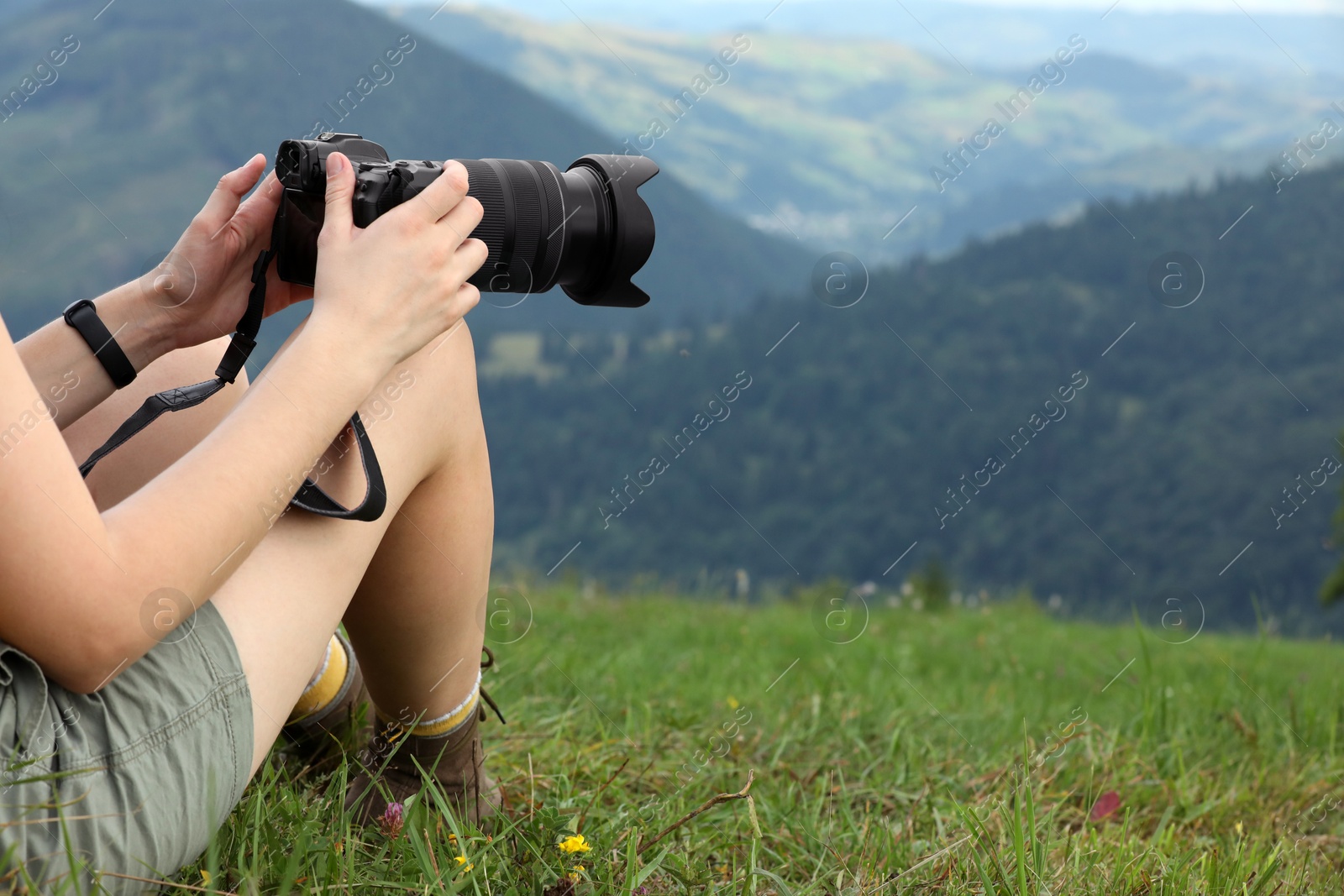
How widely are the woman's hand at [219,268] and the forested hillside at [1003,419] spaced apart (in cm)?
5693

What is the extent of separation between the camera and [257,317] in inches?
56.1

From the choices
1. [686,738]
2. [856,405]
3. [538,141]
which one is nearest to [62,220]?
[538,141]

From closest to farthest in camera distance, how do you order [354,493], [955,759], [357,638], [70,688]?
1. [70,688]
2. [354,493]
3. [357,638]
4. [955,759]

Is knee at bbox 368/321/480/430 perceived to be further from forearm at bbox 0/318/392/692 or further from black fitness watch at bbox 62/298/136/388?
black fitness watch at bbox 62/298/136/388

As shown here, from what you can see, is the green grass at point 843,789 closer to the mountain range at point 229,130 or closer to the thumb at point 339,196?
the thumb at point 339,196

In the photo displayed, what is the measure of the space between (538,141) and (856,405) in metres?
64.4

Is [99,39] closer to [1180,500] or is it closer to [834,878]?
[1180,500]

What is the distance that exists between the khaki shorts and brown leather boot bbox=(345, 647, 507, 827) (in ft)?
1.37

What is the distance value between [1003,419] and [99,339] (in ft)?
233

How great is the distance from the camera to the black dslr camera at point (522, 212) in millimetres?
1276

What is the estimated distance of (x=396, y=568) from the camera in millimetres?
1332

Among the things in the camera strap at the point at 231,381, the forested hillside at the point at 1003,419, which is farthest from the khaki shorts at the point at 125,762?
the forested hillside at the point at 1003,419

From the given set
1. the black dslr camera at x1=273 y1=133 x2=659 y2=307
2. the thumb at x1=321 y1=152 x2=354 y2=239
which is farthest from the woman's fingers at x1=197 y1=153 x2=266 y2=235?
the thumb at x1=321 y1=152 x2=354 y2=239

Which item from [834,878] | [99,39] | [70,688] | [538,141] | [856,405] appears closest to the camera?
[70,688]
